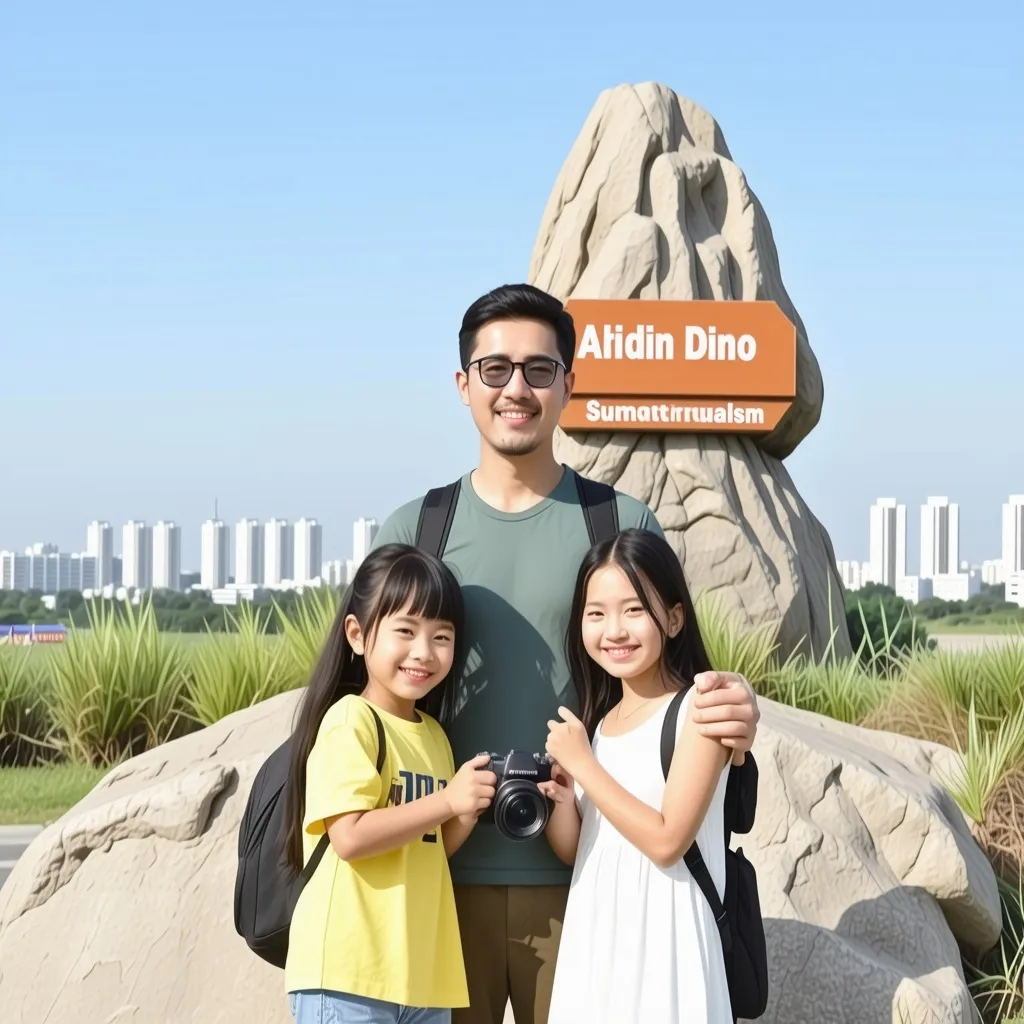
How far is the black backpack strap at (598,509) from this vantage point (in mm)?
2828

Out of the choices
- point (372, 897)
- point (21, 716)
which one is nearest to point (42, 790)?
point (21, 716)

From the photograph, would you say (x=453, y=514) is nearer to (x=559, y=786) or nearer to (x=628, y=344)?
(x=559, y=786)

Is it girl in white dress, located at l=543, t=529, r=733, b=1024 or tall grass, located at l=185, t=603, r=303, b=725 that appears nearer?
girl in white dress, located at l=543, t=529, r=733, b=1024

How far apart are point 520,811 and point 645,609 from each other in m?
0.50

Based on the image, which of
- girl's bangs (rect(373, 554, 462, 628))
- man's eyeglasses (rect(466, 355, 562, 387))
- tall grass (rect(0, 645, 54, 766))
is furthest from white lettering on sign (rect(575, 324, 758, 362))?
girl's bangs (rect(373, 554, 462, 628))

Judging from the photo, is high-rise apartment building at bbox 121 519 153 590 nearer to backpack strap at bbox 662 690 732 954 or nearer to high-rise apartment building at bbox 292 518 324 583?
high-rise apartment building at bbox 292 518 324 583

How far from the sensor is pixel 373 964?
249 centimetres

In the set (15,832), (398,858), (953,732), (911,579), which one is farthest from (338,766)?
(911,579)

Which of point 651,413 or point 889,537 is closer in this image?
point 651,413

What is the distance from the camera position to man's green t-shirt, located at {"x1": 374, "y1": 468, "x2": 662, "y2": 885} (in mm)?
2707

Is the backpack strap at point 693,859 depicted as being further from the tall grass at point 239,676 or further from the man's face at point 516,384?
the tall grass at point 239,676

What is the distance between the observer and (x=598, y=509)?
2875mm

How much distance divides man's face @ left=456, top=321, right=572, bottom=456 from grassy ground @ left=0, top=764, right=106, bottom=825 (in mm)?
5754

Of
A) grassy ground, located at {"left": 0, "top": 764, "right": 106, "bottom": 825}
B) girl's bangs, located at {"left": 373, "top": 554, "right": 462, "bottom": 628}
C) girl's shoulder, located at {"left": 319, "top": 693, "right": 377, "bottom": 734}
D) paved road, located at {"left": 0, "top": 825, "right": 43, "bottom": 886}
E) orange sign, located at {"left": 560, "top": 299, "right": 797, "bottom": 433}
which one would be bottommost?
paved road, located at {"left": 0, "top": 825, "right": 43, "bottom": 886}
